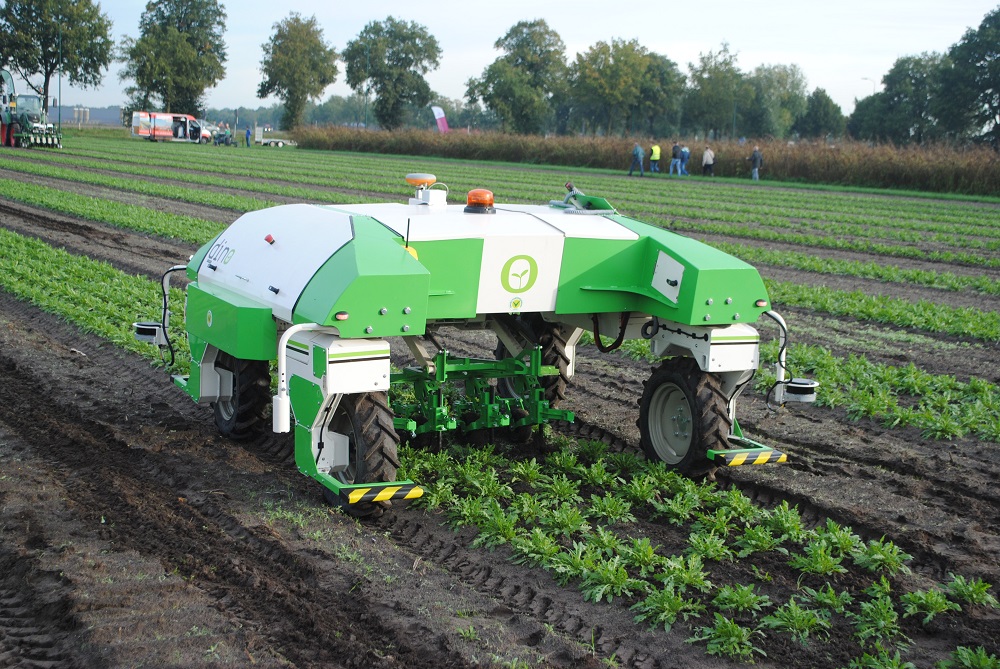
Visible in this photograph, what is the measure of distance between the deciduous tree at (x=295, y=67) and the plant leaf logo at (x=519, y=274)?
286ft

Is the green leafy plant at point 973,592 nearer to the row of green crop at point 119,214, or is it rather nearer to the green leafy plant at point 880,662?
the green leafy plant at point 880,662

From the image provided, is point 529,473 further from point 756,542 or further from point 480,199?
point 480,199

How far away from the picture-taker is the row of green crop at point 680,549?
4727mm

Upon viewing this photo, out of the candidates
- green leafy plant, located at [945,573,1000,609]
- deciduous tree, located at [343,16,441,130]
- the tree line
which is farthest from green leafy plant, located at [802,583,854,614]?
deciduous tree, located at [343,16,441,130]

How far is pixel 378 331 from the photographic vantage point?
5520 millimetres

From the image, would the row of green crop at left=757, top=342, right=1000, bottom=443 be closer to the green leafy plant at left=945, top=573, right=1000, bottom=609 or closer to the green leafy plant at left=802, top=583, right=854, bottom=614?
the green leafy plant at left=945, top=573, right=1000, bottom=609

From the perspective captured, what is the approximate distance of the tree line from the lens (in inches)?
2650

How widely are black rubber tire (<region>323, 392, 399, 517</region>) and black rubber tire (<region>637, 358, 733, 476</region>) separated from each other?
191 centimetres

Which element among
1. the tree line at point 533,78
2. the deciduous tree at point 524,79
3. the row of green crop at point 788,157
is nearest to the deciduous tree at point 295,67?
the tree line at point 533,78

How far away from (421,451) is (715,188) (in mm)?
29966

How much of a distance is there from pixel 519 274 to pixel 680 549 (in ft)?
6.35

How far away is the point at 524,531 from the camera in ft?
18.6

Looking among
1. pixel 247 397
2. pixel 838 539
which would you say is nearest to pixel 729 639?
pixel 838 539

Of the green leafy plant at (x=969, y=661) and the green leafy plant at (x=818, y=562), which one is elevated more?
the green leafy plant at (x=818, y=562)
